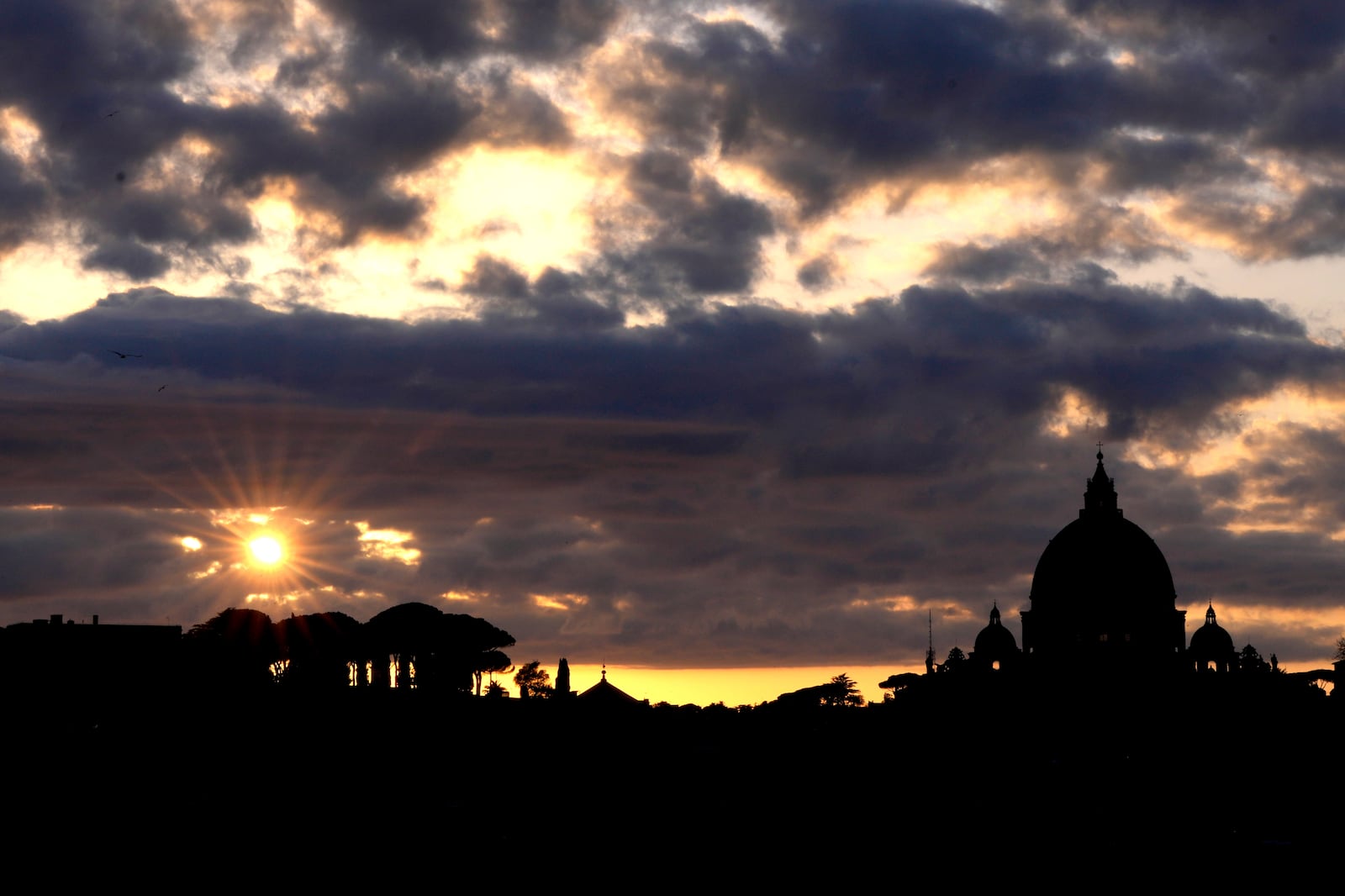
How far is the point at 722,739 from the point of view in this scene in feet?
412

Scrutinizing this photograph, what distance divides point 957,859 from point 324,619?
9450cm

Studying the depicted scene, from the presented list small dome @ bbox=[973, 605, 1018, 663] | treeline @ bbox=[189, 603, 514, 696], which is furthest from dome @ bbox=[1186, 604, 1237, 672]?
treeline @ bbox=[189, 603, 514, 696]

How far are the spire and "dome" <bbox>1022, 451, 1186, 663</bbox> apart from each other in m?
11.1

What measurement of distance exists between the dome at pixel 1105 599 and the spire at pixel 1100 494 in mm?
11060

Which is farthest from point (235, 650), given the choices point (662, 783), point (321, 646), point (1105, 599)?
point (1105, 599)

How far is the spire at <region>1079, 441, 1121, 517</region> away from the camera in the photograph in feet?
535

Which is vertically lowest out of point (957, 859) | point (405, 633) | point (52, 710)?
point (957, 859)

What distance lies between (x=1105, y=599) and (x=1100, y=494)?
65.9ft

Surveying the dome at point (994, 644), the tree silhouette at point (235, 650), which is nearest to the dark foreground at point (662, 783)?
the tree silhouette at point (235, 650)

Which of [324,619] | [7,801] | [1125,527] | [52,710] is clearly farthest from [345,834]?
[1125,527]

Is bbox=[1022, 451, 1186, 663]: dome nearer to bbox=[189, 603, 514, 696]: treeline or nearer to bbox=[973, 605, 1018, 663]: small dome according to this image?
bbox=[973, 605, 1018, 663]: small dome

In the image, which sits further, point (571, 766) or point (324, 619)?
point (324, 619)

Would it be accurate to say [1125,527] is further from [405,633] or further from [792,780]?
[792,780]

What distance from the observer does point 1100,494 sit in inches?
6476
